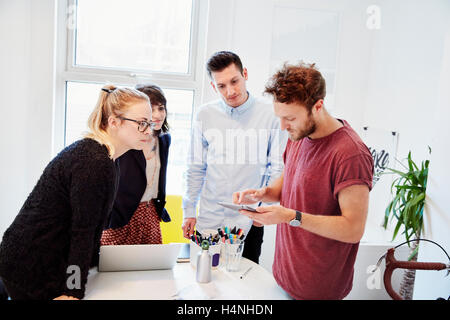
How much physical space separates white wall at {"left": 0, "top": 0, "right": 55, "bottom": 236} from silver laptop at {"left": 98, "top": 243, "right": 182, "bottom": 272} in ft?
5.05

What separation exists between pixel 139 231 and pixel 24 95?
1.35m

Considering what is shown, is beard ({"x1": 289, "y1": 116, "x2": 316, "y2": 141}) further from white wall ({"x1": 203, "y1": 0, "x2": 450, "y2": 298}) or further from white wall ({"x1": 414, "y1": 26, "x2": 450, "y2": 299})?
white wall ({"x1": 203, "y1": 0, "x2": 450, "y2": 298})

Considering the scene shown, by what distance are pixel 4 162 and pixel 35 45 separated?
0.79 metres

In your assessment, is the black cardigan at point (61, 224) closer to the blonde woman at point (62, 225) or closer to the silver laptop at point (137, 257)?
the blonde woman at point (62, 225)

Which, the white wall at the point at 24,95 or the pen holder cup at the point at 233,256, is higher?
the white wall at the point at 24,95

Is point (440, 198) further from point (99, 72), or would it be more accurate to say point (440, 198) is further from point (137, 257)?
point (99, 72)

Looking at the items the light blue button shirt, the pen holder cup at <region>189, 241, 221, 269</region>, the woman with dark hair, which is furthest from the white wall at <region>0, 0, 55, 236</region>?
the pen holder cup at <region>189, 241, 221, 269</region>

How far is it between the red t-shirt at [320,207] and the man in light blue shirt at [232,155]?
2.25ft

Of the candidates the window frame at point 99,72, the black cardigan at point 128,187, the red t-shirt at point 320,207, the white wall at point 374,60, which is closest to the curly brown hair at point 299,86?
the red t-shirt at point 320,207

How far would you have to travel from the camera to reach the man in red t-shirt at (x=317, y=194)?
4.73 feet

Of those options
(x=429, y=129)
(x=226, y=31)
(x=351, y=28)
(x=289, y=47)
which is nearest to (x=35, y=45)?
(x=226, y=31)

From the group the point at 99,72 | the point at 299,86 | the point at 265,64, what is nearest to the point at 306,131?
the point at 299,86

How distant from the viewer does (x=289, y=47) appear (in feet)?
10.5
